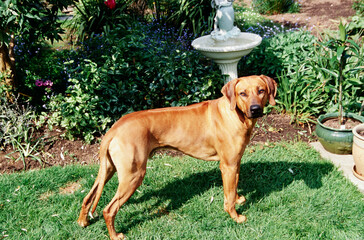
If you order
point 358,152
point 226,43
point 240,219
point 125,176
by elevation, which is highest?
point 226,43

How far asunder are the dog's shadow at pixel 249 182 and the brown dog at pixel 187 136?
0.52 meters

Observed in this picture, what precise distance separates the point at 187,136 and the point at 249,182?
4.33 ft

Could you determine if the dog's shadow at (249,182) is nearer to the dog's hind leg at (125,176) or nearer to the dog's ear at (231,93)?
the dog's hind leg at (125,176)

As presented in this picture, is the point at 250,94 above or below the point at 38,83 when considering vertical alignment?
above

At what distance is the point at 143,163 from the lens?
3.18 m

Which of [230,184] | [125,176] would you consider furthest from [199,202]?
[125,176]

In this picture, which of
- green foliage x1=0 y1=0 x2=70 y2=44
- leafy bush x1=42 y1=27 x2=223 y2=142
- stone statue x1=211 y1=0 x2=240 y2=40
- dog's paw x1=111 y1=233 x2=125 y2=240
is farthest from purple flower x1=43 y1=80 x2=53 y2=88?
dog's paw x1=111 y1=233 x2=125 y2=240

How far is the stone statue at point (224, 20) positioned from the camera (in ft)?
19.0

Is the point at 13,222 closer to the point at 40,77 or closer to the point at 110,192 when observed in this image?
the point at 110,192

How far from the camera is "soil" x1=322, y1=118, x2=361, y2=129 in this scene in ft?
15.5

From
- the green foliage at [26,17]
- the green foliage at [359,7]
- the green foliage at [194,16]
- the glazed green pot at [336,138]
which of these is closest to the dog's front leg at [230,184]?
the glazed green pot at [336,138]

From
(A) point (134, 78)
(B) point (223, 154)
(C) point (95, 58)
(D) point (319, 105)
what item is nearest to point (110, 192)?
(B) point (223, 154)

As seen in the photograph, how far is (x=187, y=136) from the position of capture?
342 cm

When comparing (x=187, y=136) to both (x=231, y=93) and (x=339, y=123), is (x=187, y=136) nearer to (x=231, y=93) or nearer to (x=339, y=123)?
(x=231, y=93)
